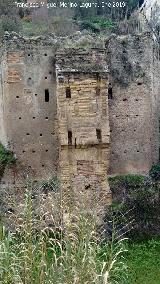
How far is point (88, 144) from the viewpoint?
1839 cm

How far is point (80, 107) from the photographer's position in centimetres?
1827

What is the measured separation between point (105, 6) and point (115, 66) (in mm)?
29372

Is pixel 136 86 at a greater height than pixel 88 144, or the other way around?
pixel 136 86

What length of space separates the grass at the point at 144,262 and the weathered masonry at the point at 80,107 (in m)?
2.03

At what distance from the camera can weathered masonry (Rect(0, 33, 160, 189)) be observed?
721 inches

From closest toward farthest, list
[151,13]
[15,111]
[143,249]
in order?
[143,249]
[15,111]
[151,13]

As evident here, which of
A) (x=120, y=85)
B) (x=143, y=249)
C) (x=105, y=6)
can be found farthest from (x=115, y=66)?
(x=105, y=6)

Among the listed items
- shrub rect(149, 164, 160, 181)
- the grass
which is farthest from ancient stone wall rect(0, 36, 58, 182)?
the grass

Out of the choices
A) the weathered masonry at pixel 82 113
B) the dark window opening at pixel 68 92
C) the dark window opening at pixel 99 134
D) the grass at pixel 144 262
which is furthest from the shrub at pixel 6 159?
the grass at pixel 144 262

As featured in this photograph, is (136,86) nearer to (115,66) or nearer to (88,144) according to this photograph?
(115,66)

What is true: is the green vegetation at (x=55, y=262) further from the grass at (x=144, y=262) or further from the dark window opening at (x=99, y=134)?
the dark window opening at (x=99, y=134)

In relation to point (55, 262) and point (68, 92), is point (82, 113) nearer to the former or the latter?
point (68, 92)

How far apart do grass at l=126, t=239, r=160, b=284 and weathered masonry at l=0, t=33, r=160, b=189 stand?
6.65 feet

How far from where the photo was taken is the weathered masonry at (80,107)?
60.1ft
